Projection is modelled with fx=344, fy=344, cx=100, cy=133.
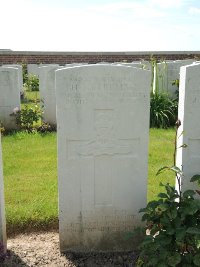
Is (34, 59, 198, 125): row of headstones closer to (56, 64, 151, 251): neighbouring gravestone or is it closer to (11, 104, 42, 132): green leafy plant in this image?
(11, 104, 42, 132): green leafy plant

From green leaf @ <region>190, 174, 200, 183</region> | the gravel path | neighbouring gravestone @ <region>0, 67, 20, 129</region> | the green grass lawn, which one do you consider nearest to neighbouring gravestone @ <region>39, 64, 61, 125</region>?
neighbouring gravestone @ <region>0, 67, 20, 129</region>

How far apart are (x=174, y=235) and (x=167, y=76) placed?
258 inches

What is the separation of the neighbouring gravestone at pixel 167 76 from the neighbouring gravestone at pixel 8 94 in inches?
135

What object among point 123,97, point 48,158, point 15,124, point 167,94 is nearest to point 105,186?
point 123,97

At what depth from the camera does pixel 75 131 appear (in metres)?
2.99

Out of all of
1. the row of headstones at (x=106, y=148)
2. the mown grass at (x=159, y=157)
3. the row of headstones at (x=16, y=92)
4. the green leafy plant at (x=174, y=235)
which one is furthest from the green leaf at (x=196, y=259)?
the row of headstones at (x=16, y=92)

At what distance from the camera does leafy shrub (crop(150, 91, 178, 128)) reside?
306 inches

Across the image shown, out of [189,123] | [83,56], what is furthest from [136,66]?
[83,56]

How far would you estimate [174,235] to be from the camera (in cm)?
260

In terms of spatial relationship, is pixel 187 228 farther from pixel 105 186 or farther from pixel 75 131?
pixel 75 131

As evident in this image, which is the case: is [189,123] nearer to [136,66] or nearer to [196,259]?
[196,259]

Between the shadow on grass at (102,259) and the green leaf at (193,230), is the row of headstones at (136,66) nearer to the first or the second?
the shadow on grass at (102,259)

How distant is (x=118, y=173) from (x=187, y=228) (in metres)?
0.81

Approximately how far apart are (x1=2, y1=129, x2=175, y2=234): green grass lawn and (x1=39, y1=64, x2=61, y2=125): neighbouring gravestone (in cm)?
73
